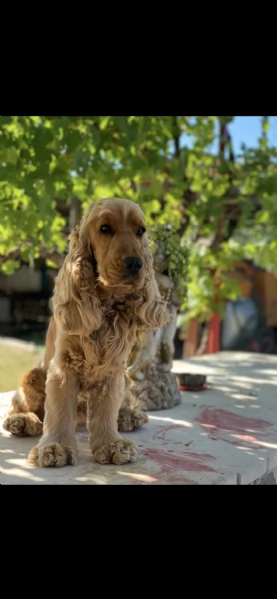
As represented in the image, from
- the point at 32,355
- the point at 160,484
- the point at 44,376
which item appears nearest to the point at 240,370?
the point at 44,376

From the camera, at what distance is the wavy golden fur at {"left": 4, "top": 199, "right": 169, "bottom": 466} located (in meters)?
2.36

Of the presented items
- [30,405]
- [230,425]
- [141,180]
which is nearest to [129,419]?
[30,405]

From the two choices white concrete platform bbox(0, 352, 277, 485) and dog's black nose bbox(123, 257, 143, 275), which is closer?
dog's black nose bbox(123, 257, 143, 275)

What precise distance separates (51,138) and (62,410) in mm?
1928

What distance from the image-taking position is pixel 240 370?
5.91 m

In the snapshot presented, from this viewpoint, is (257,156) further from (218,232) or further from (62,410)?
(62,410)

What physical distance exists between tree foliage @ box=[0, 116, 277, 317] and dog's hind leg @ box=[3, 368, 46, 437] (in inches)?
48.3

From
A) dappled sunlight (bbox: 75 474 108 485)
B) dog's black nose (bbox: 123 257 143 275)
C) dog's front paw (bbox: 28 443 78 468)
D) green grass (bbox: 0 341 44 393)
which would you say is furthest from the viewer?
green grass (bbox: 0 341 44 393)

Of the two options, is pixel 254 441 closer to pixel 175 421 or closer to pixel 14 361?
pixel 175 421

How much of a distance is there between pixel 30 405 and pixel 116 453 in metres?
0.73

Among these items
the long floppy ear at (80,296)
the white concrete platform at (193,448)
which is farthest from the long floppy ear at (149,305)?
the white concrete platform at (193,448)

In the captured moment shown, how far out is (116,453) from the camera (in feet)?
8.69

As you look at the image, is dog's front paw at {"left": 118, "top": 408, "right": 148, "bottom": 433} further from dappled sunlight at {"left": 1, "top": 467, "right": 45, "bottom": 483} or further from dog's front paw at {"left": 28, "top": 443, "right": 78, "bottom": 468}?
dappled sunlight at {"left": 1, "top": 467, "right": 45, "bottom": 483}

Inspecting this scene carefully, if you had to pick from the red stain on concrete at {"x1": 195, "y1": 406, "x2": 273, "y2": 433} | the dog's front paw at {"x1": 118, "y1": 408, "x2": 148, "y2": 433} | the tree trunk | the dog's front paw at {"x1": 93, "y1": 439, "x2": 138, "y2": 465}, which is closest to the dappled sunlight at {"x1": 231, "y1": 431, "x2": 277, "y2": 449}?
the red stain on concrete at {"x1": 195, "y1": 406, "x2": 273, "y2": 433}
